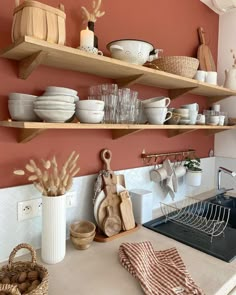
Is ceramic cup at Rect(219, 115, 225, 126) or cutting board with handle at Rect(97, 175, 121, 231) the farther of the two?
ceramic cup at Rect(219, 115, 225, 126)

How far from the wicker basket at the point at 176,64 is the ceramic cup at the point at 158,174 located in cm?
61

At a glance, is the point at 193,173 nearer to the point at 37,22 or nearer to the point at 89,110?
the point at 89,110

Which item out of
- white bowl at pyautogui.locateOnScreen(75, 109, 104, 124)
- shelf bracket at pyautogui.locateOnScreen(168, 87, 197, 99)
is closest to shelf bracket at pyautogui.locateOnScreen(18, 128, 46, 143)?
white bowl at pyautogui.locateOnScreen(75, 109, 104, 124)

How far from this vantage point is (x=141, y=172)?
1626 mm

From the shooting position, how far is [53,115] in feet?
3.07

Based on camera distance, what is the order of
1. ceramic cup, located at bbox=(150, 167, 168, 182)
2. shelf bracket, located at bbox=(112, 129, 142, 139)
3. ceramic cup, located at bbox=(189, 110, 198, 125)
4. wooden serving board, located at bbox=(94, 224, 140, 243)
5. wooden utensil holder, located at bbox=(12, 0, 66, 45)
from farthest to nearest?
ceramic cup, located at bbox=(150, 167, 168, 182), ceramic cup, located at bbox=(189, 110, 198, 125), shelf bracket, located at bbox=(112, 129, 142, 139), wooden serving board, located at bbox=(94, 224, 140, 243), wooden utensil holder, located at bbox=(12, 0, 66, 45)

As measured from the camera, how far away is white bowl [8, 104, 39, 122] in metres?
0.99

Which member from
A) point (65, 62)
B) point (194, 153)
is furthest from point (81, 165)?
point (194, 153)

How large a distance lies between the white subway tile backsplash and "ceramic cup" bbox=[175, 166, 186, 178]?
0.32ft

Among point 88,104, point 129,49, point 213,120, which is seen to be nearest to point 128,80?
point 129,49

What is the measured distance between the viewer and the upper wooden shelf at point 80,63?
2.97 feet

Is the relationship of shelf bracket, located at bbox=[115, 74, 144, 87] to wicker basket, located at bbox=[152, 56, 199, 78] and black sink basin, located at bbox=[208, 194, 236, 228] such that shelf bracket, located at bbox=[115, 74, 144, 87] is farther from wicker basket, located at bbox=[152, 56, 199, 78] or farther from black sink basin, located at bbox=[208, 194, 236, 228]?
black sink basin, located at bbox=[208, 194, 236, 228]

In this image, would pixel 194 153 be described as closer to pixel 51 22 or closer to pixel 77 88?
pixel 77 88

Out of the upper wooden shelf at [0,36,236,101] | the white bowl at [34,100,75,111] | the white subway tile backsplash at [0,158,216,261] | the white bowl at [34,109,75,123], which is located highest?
the upper wooden shelf at [0,36,236,101]
